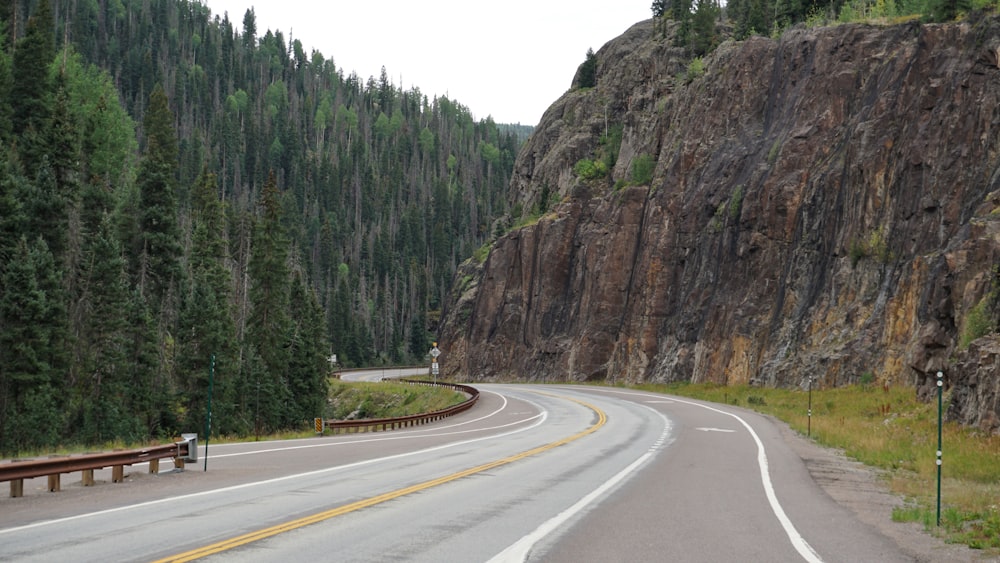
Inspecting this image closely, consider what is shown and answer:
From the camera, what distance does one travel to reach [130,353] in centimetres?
4625

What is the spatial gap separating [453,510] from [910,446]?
1586 centimetres

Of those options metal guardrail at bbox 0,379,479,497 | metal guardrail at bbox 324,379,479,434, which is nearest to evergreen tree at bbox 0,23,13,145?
metal guardrail at bbox 324,379,479,434

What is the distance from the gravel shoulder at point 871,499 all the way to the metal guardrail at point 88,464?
1210cm

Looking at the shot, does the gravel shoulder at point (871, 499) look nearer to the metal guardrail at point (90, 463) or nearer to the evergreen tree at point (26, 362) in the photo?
the metal guardrail at point (90, 463)

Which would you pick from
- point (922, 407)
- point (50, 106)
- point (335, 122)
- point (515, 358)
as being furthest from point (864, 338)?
point (335, 122)

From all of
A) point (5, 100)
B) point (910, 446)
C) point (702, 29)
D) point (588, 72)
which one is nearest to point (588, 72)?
point (588, 72)

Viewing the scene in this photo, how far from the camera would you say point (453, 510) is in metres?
11.2

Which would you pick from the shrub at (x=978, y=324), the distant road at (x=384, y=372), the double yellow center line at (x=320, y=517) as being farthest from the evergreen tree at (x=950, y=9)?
the distant road at (x=384, y=372)

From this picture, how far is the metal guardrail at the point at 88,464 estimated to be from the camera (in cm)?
1230

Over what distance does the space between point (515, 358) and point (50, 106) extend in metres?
44.1

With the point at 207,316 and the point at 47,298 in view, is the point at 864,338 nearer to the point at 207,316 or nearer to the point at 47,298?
the point at 207,316

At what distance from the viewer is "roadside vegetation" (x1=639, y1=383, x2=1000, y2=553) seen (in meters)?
11.7

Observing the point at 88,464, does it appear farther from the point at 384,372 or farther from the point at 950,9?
the point at 384,372

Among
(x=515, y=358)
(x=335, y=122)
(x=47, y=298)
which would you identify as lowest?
(x=515, y=358)
